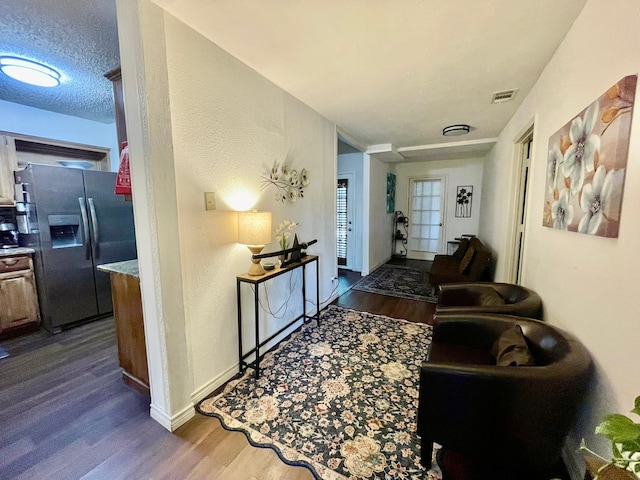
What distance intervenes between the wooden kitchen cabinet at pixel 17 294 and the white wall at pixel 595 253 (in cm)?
463

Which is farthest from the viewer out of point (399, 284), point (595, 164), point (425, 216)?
point (425, 216)

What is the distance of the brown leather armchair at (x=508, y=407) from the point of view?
1.10 metres

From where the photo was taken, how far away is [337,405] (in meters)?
1.81

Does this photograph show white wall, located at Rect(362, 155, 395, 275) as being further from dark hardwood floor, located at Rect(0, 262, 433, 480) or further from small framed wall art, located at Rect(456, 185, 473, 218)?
dark hardwood floor, located at Rect(0, 262, 433, 480)

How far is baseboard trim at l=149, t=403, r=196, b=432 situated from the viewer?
A: 161 cm

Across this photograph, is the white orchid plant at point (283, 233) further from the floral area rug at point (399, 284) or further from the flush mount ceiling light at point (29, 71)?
the flush mount ceiling light at point (29, 71)

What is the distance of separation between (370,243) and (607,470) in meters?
4.42

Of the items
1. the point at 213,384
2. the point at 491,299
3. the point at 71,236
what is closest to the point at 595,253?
the point at 491,299

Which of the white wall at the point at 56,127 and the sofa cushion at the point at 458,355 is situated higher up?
the white wall at the point at 56,127

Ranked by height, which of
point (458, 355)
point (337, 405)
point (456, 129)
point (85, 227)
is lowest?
point (337, 405)

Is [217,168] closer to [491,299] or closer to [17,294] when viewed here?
[491,299]

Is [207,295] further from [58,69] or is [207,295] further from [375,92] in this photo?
[58,69]

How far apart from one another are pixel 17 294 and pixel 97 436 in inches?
88.2

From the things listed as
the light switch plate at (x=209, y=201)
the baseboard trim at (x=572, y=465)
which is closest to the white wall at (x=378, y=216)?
the light switch plate at (x=209, y=201)
